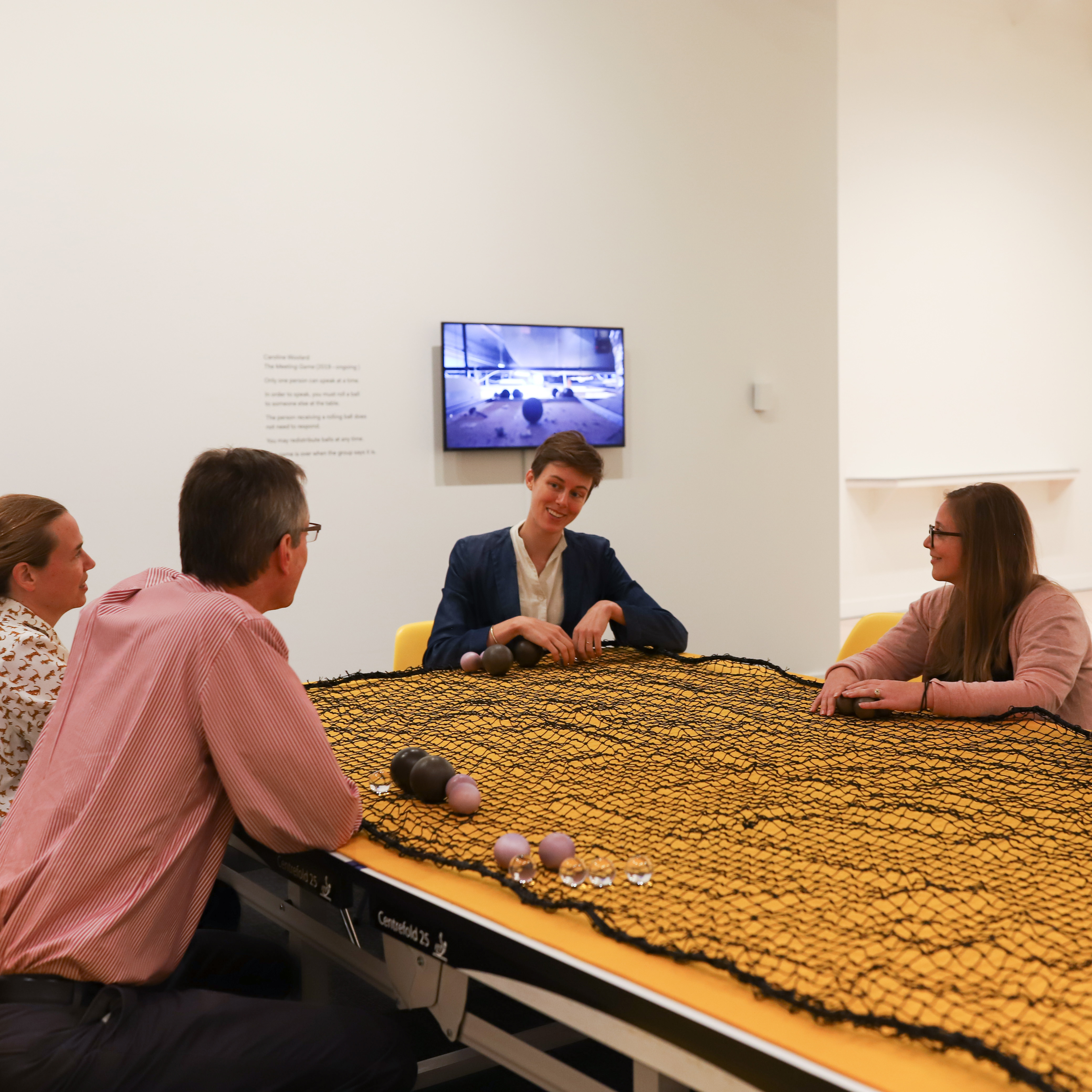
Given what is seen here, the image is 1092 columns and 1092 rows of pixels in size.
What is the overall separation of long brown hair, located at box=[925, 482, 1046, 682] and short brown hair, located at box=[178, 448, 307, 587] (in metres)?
1.42

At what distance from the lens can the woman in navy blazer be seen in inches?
112

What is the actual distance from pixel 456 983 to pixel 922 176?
27.5ft

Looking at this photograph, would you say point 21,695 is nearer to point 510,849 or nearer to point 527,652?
point 510,849

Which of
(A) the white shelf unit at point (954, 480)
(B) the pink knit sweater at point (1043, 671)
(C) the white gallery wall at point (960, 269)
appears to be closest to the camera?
(B) the pink knit sweater at point (1043, 671)

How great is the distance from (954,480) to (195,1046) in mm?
8022

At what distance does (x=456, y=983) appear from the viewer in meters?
1.43

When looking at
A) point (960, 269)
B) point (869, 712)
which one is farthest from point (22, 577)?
point (960, 269)

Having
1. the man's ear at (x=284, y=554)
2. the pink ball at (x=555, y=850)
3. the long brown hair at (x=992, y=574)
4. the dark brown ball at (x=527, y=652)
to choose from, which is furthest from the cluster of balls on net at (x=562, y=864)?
the dark brown ball at (x=527, y=652)

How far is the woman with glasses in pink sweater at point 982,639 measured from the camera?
2.16m

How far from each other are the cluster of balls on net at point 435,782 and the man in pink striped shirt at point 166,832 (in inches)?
4.2

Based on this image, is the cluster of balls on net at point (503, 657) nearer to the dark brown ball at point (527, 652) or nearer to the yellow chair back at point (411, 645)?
the dark brown ball at point (527, 652)

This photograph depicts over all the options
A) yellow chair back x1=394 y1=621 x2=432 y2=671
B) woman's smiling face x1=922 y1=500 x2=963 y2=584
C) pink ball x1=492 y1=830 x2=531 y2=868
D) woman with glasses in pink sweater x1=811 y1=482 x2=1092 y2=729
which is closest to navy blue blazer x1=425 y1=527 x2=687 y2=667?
yellow chair back x1=394 y1=621 x2=432 y2=671

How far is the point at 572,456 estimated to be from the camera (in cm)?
291

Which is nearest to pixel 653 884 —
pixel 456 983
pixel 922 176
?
pixel 456 983
